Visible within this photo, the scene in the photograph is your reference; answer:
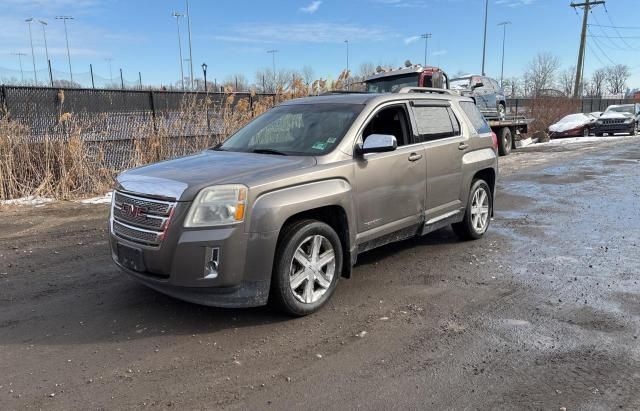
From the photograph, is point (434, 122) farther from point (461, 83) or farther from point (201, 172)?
point (461, 83)

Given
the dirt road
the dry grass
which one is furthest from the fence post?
the dirt road

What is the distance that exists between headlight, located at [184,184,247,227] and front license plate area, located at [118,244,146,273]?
0.55 metres

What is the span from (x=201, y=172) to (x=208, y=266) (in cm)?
79

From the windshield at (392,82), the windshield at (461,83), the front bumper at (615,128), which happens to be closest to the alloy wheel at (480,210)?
the windshield at (392,82)

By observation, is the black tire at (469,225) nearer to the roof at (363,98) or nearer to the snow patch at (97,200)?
the roof at (363,98)

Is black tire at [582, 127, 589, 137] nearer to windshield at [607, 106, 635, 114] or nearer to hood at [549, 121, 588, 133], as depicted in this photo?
hood at [549, 121, 588, 133]

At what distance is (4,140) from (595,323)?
957 centimetres

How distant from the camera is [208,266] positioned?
370 cm

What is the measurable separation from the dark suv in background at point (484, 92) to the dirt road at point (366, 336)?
1317 cm

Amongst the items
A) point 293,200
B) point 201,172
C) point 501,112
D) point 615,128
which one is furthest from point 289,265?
point 615,128

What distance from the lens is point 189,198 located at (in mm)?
3697

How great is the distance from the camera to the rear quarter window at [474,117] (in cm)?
644

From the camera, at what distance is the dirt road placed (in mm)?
3090

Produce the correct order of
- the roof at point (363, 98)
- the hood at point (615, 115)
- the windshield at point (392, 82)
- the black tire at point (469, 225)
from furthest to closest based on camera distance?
1. the hood at point (615, 115)
2. the windshield at point (392, 82)
3. the black tire at point (469, 225)
4. the roof at point (363, 98)
